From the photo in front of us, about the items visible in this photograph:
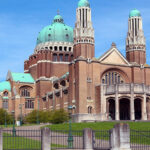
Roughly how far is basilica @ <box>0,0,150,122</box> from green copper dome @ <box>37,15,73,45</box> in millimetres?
5220

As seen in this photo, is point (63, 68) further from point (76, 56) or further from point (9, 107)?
point (76, 56)

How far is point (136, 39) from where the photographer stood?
86938 millimetres

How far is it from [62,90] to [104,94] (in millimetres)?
13784

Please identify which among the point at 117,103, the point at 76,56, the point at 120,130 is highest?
the point at 76,56

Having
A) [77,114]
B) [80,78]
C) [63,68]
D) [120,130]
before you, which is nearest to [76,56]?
[80,78]

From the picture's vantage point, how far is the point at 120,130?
2941 cm

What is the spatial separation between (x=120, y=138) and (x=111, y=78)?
5404cm

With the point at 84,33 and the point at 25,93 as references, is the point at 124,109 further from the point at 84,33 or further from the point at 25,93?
the point at 25,93

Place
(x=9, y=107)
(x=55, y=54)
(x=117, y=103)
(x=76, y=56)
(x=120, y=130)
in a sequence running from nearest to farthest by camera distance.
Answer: (x=120, y=130), (x=117, y=103), (x=76, y=56), (x=9, y=107), (x=55, y=54)

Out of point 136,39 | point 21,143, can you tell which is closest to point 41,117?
point 136,39

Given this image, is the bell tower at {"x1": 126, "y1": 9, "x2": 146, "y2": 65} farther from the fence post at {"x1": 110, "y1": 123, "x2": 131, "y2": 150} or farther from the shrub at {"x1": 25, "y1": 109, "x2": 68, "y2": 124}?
the fence post at {"x1": 110, "y1": 123, "x2": 131, "y2": 150}

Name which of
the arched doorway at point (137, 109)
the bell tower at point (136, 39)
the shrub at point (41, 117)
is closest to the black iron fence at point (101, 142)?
the arched doorway at point (137, 109)

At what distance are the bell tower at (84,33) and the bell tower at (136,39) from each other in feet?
35.4

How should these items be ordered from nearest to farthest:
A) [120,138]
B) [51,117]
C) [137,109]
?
[120,138], [51,117], [137,109]
